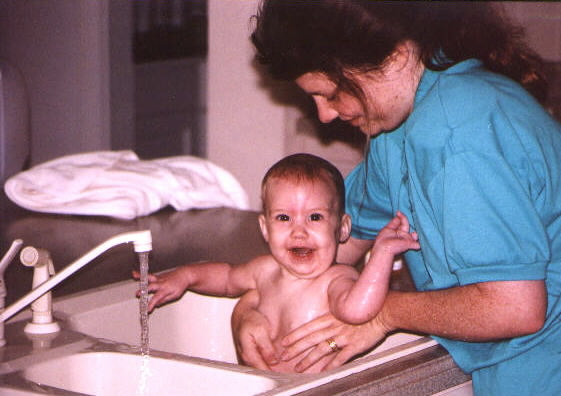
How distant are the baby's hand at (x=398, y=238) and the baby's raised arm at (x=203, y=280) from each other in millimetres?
355

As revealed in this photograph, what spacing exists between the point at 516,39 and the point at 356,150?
693 millimetres

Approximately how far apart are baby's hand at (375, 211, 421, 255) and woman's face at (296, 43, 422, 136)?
18cm

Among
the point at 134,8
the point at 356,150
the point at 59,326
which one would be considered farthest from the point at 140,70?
the point at 59,326

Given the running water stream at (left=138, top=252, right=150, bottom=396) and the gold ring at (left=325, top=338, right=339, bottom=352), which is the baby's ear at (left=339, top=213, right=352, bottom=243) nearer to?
the gold ring at (left=325, top=338, right=339, bottom=352)

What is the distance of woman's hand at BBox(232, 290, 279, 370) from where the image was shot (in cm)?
161

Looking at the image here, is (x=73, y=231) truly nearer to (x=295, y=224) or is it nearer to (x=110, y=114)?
(x=295, y=224)

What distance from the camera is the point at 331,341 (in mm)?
1447

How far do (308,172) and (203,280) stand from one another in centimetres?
30

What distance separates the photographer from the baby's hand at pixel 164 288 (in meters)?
1.68

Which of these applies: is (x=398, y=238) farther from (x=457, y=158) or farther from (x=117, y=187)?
(x=117, y=187)

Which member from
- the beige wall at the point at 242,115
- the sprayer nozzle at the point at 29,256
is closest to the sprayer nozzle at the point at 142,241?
the sprayer nozzle at the point at 29,256

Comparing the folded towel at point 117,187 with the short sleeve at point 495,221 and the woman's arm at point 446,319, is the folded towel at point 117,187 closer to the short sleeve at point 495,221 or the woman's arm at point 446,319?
the woman's arm at point 446,319

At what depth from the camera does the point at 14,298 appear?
1.56 m

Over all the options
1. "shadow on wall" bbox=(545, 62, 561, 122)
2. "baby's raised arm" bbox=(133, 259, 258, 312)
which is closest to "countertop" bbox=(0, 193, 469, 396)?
"baby's raised arm" bbox=(133, 259, 258, 312)
